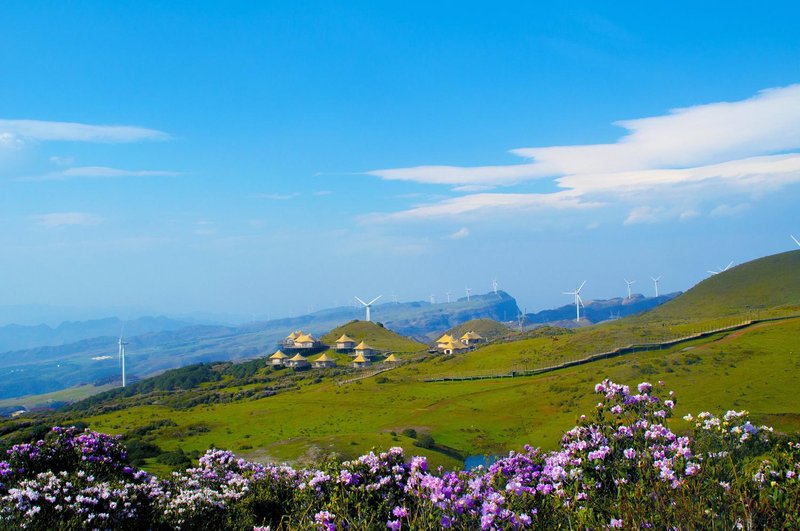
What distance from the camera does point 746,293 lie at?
584 ft

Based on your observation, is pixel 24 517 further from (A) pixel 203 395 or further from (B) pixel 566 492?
(A) pixel 203 395

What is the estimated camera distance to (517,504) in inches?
399

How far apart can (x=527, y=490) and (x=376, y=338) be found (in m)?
161

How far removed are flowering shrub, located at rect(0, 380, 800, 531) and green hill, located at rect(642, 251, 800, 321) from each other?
517 ft

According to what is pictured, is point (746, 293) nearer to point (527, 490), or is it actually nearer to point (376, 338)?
point (376, 338)

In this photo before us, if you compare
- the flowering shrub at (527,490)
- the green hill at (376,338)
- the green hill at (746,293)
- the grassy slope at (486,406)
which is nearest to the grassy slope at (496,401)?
the grassy slope at (486,406)

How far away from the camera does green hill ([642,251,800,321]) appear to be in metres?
165

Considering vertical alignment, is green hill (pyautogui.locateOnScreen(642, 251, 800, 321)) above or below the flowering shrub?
below

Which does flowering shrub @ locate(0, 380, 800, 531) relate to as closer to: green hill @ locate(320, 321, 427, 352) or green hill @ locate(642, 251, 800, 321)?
green hill @ locate(320, 321, 427, 352)

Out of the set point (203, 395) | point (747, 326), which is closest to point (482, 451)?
point (747, 326)

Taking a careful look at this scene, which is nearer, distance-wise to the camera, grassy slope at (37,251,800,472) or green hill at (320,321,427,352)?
grassy slope at (37,251,800,472)

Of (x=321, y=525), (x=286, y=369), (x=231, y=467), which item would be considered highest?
(x=321, y=525)

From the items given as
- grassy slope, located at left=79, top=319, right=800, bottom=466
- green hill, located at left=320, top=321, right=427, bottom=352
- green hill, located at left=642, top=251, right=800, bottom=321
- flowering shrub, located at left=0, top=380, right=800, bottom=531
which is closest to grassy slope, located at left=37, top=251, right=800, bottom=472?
grassy slope, located at left=79, top=319, right=800, bottom=466

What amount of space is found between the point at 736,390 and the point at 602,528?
198 feet
